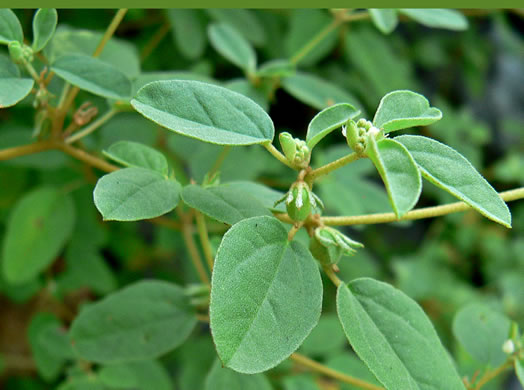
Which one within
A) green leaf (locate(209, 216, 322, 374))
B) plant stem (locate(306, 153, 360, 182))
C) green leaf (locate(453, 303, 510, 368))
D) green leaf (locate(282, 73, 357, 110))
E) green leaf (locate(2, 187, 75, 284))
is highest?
plant stem (locate(306, 153, 360, 182))

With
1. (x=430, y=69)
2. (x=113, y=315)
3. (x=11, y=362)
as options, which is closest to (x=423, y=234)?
(x=430, y=69)

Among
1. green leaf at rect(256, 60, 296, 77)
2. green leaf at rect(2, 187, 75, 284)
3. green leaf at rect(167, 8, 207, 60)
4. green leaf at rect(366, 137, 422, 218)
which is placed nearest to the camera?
green leaf at rect(366, 137, 422, 218)

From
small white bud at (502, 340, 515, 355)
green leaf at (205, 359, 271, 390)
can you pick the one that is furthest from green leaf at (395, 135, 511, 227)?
green leaf at (205, 359, 271, 390)

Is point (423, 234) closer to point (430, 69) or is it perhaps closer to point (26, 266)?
point (430, 69)

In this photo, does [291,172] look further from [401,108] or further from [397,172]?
[397,172]

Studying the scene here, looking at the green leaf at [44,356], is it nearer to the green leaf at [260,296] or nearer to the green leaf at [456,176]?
the green leaf at [260,296]

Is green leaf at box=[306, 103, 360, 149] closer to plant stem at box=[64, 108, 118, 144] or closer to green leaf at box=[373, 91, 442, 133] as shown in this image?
green leaf at box=[373, 91, 442, 133]

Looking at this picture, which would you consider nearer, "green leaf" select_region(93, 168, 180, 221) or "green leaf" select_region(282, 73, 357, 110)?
"green leaf" select_region(93, 168, 180, 221)

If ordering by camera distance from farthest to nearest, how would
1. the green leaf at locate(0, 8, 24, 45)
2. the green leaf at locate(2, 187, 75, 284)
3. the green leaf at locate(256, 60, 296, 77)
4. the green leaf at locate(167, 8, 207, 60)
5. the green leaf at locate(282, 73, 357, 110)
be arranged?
1. the green leaf at locate(167, 8, 207, 60)
2. the green leaf at locate(2, 187, 75, 284)
3. the green leaf at locate(282, 73, 357, 110)
4. the green leaf at locate(256, 60, 296, 77)
5. the green leaf at locate(0, 8, 24, 45)

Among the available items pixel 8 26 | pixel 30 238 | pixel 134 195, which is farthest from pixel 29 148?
pixel 30 238
